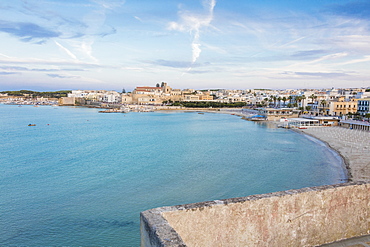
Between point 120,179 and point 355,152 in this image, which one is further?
point 355,152

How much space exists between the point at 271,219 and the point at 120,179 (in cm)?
965

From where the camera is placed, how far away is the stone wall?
349 centimetres

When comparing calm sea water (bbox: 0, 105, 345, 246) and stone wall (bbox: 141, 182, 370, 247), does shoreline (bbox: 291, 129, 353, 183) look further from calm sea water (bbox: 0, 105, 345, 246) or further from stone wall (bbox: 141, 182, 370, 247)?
stone wall (bbox: 141, 182, 370, 247)

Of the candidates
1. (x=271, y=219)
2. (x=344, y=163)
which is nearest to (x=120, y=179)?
(x=271, y=219)

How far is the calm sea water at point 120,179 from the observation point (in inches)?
321

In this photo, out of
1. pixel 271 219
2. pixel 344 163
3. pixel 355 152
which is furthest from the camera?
pixel 355 152

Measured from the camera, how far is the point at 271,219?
159 inches

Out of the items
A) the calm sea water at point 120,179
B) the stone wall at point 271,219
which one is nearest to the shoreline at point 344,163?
the calm sea water at point 120,179

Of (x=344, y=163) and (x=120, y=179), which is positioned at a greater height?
(x=344, y=163)

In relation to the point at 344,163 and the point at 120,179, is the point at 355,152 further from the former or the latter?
the point at 120,179

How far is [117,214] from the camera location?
8969 mm

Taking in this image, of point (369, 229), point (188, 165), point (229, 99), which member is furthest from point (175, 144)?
point (229, 99)

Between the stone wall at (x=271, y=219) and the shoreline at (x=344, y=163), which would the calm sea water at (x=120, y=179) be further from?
the stone wall at (x=271, y=219)

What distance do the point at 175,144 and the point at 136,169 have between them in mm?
8371
